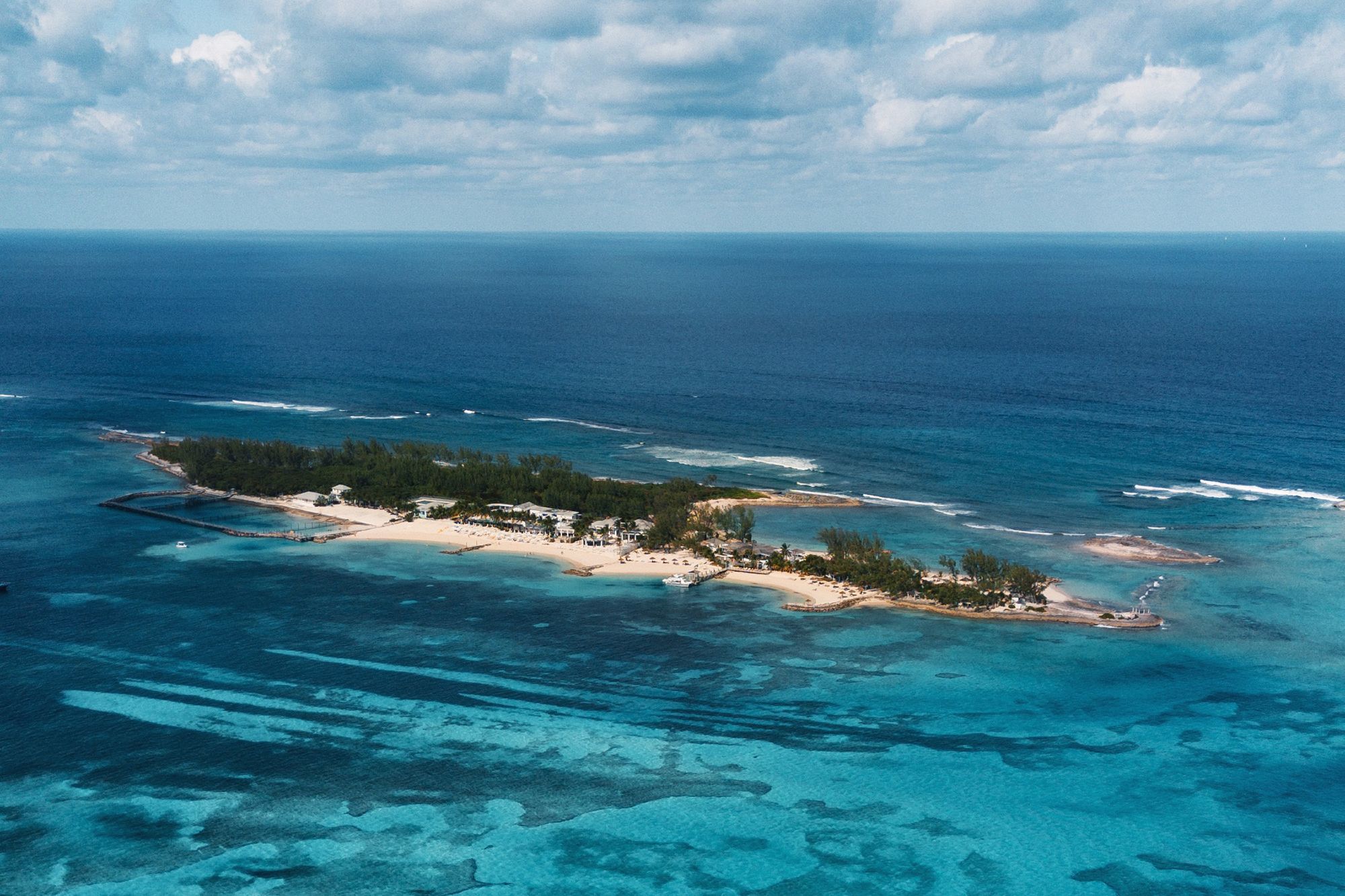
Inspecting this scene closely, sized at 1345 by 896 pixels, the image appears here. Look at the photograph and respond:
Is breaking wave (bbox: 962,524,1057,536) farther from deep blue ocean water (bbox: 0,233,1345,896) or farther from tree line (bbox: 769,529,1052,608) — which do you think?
tree line (bbox: 769,529,1052,608)

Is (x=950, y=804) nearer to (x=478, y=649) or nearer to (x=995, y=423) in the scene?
(x=478, y=649)

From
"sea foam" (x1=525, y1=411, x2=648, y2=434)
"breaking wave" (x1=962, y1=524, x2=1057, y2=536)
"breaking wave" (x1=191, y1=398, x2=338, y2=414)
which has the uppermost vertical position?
"breaking wave" (x1=191, y1=398, x2=338, y2=414)

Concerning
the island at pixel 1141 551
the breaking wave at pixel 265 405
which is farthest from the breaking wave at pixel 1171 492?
the breaking wave at pixel 265 405

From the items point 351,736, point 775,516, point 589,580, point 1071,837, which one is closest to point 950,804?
point 1071,837

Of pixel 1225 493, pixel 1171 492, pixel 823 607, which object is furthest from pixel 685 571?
pixel 1225 493

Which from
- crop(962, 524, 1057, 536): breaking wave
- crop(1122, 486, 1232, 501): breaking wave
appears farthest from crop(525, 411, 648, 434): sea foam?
crop(1122, 486, 1232, 501): breaking wave

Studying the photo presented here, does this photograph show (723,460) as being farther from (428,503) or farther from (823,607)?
(823,607)

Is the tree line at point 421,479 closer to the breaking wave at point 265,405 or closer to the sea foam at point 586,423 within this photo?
the sea foam at point 586,423
